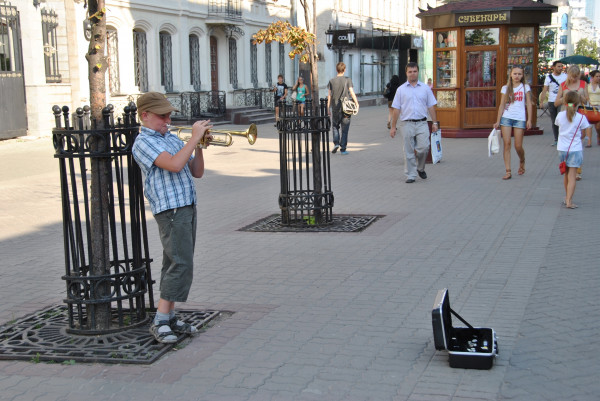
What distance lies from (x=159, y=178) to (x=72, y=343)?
3.98 feet

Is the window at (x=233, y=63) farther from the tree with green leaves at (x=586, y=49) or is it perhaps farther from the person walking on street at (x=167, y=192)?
the tree with green leaves at (x=586, y=49)

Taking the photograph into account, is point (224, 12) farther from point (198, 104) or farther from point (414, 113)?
point (414, 113)

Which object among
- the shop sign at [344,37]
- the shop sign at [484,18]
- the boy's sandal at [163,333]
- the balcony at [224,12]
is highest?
the balcony at [224,12]

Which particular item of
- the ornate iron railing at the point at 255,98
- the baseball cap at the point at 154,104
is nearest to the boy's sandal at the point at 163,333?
the baseball cap at the point at 154,104

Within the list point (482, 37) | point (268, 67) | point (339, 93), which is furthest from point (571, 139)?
point (268, 67)

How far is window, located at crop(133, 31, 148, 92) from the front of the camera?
2589 cm

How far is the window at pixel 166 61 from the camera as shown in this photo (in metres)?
27.2

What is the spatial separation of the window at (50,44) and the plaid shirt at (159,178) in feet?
61.1

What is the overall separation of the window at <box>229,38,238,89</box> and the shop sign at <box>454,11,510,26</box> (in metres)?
14.4

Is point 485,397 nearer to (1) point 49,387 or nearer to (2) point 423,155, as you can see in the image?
(1) point 49,387

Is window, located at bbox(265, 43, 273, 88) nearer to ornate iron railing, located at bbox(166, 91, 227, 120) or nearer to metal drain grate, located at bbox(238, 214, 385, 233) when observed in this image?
ornate iron railing, located at bbox(166, 91, 227, 120)

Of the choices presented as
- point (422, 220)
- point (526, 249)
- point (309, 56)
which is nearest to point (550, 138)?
point (309, 56)

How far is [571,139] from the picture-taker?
9305 mm

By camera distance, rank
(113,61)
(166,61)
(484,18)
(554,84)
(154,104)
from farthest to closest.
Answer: (166,61) → (113,61) → (484,18) → (554,84) → (154,104)
